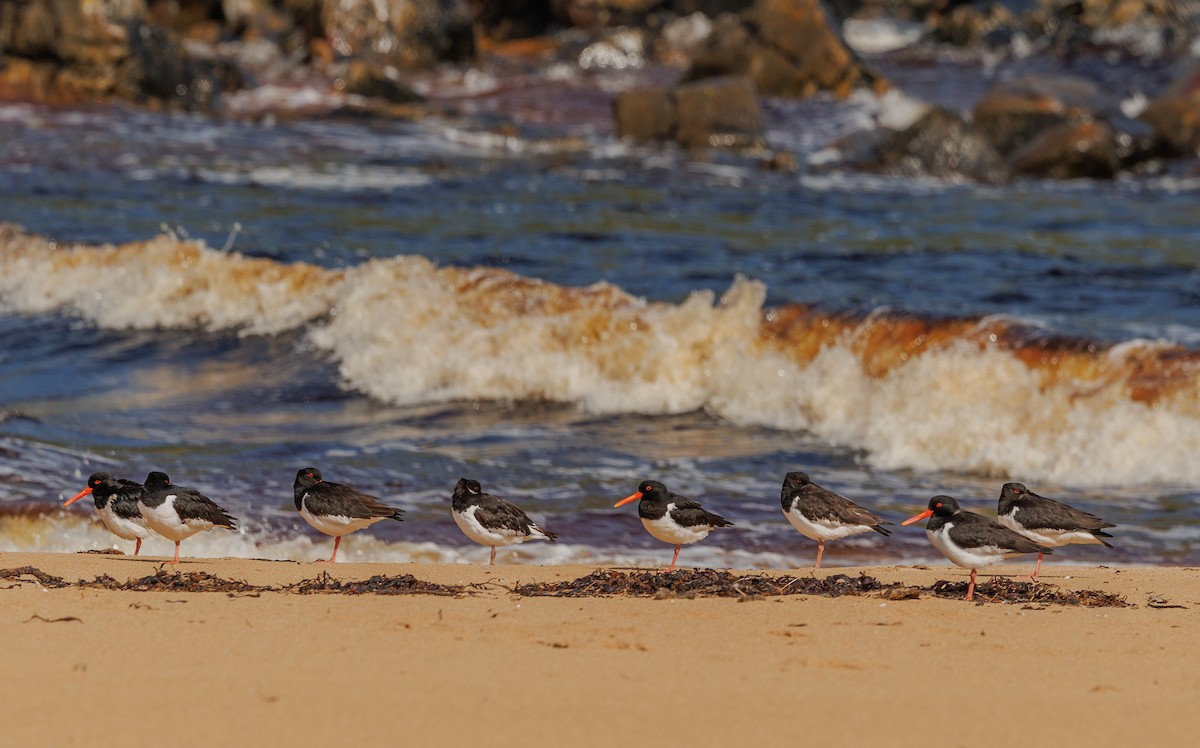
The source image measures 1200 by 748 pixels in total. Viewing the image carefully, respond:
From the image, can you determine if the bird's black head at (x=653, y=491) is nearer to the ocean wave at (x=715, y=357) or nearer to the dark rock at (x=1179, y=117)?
the ocean wave at (x=715, y=357)

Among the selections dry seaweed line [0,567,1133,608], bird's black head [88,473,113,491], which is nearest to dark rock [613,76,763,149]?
bird's black head [88,473,113,491]

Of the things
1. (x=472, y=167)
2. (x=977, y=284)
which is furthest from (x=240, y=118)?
(x=977, y=284)

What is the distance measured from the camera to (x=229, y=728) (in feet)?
16.6

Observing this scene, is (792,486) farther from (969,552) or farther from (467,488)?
(467,488)

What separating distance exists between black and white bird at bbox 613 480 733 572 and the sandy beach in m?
1.18

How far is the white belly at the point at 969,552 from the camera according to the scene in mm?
7520

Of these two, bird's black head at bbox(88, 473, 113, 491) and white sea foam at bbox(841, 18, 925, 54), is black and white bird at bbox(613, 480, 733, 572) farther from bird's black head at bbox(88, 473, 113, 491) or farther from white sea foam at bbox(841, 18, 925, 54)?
white sea foam at bbox(841, 18, 925, 54)

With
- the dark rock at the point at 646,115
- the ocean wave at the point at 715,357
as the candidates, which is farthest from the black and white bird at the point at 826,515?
the dark rock at the point at 646,115

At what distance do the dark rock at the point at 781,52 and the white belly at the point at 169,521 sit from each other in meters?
28.6

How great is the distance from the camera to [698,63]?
35188mm

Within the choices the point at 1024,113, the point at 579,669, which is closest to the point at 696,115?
the point at 1024,113

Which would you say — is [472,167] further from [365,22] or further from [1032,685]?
[1032,685]

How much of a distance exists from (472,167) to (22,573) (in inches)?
830

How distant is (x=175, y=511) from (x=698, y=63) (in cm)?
2869
